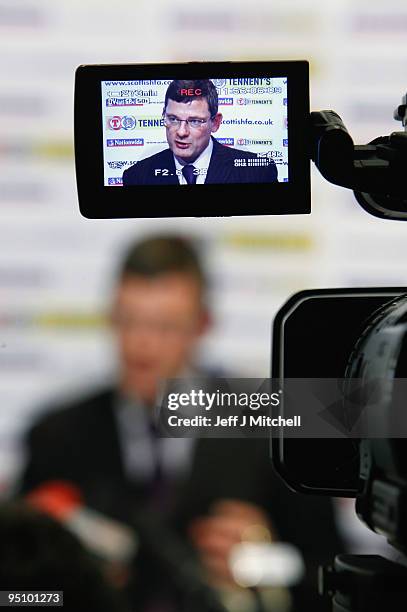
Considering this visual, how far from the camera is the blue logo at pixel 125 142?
587mm

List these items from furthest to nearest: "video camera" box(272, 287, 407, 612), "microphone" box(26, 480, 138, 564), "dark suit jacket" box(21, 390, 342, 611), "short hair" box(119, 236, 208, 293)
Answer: "short hair" box(119, 236, 208, 293) → "dark suit jacket" box(21, 390, 342, 611) → "microphone" box(26, 480, 138, 564) → "video camera" box(272, 287, 407, 612)

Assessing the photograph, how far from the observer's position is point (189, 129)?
0.60 m

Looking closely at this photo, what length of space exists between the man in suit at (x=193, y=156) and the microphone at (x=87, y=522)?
0.69 m

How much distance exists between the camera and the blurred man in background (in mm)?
1336

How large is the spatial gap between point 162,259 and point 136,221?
0.38 ft

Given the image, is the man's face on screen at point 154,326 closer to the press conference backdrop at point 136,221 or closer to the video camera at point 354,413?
the press conference backdrop at point 136,221

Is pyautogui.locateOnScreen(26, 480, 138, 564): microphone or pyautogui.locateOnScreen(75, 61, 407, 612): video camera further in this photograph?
pyautogui.locateOnScreen(26, 480, 138, 564): microphone

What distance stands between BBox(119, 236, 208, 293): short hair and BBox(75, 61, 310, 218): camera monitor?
91cm

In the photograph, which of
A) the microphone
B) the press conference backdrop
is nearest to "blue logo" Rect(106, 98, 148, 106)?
the microphone

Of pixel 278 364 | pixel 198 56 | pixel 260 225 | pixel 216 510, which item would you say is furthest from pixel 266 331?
pixel 278 364

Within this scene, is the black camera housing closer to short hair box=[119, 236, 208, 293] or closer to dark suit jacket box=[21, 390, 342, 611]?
dark suit jacket box=[21, 390, 342, 611]

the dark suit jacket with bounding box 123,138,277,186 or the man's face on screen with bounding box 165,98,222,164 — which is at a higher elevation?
the man's face on screen with bounding box 165,98,222,164

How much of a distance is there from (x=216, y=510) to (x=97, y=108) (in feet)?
2.88

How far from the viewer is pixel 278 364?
2.06ft
